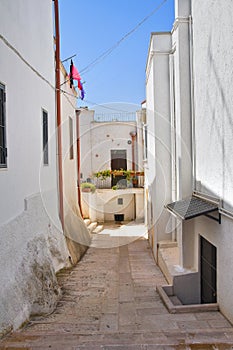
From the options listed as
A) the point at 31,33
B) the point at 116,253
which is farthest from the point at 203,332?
the point at 116,253

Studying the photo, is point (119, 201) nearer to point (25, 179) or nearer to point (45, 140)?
point (45, 140)

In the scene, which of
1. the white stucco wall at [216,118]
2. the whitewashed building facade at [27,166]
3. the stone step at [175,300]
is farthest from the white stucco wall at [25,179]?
the white stucco wall at [216,118]

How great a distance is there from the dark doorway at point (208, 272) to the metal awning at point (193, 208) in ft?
3.08

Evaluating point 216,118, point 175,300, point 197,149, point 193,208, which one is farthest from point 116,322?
point 197,149

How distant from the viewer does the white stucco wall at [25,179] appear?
5.74 m

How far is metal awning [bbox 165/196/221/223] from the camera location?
6723mm

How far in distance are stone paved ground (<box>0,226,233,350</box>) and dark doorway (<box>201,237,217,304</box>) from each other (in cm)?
93

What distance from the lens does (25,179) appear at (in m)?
7.23

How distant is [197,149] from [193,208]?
1.80 metres

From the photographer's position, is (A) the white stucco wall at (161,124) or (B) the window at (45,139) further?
(A) the white stucco wall at (161,124)

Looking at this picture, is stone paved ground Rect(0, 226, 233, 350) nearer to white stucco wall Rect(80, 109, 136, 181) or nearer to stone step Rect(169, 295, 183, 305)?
stone step Rect(169, 295, 183, 305)

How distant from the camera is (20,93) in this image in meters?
6.86

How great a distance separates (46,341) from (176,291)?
421 centimetres

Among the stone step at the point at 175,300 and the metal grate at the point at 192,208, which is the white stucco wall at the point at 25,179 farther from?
the metal grate at the point at 192,208
